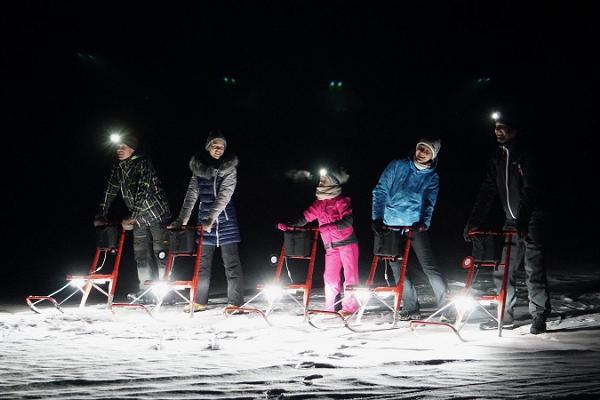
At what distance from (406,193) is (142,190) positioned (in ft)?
11.7

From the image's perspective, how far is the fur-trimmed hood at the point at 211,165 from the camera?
761 cm

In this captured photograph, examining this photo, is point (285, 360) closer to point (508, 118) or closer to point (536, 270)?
point (536, 270)

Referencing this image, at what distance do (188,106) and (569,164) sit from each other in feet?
72.3

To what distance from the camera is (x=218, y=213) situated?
7.57 m

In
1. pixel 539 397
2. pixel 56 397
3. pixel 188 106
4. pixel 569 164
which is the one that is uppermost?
Result: pixel 188 106

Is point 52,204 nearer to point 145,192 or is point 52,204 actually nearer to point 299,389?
point 145,192

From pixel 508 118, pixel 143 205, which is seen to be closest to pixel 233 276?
pixel 143 205

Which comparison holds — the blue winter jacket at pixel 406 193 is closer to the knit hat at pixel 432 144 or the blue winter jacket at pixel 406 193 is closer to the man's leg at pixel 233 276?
the knit hat at pixel 432 144

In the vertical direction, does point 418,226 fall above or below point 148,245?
above

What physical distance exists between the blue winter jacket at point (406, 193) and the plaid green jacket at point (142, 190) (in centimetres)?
307

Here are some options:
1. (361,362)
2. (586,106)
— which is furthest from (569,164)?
(361,362)

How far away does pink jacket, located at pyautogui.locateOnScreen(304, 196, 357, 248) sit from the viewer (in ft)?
23.4

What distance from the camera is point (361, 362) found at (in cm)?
458

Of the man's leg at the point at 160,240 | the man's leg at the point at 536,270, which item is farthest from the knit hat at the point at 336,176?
the man's leg at the point at 160,240
